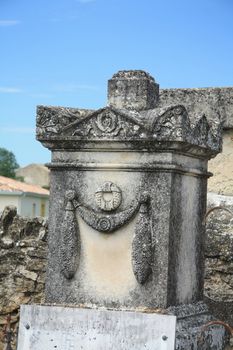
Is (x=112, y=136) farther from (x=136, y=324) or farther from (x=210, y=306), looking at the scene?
(x=210, y=306)

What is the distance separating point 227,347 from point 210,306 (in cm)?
44

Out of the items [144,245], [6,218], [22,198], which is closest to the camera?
[144,245]

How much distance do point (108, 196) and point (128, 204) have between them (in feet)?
0.41

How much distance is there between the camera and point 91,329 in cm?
505

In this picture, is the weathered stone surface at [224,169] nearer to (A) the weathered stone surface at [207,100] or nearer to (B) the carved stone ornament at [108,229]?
(A) the weathered stone surface at [207,100]

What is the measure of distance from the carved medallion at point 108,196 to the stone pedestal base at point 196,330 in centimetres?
64

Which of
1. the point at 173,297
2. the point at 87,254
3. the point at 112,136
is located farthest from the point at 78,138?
the point at 173,297

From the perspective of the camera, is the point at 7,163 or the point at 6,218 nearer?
the point at 6,218

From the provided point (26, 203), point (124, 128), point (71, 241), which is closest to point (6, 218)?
point (71, 241)

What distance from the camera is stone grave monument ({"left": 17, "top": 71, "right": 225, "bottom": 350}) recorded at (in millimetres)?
4992

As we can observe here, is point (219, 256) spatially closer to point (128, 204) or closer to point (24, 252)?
point (24, 252)

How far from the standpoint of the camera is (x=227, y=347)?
19.3ft

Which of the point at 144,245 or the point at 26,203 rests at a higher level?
the point at 26,203

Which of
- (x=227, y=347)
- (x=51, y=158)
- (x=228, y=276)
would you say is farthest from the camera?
(x=228, y=276)
